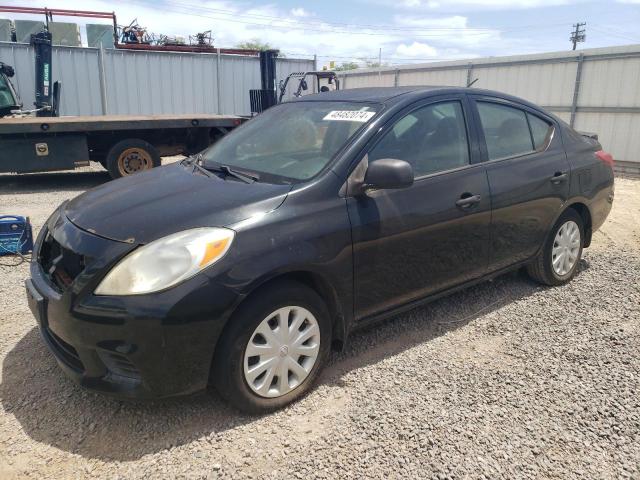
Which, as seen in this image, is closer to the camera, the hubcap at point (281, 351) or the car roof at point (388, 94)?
the hubcap at point (281, 351)

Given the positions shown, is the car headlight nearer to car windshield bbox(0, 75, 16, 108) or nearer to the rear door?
the rear door

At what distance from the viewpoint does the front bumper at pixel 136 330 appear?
2.32 meters

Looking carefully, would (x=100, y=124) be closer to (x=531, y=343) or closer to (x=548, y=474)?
(x=531, y=343)

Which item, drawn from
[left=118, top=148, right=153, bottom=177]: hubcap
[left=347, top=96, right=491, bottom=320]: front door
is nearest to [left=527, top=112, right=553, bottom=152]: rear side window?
[left=347, top=96, right=491, bottom=320]: front door

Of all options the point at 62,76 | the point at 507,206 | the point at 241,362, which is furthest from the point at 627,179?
the point at 62,76

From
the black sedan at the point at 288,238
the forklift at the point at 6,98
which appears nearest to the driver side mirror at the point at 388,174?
the black sedan at the point at 288,238

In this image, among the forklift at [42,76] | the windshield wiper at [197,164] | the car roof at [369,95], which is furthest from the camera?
the forklift at [42,76]

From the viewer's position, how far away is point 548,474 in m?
2.35

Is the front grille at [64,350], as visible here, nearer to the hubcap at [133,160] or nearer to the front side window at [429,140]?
the front side window at [429,140]

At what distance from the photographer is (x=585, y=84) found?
12.9 meters

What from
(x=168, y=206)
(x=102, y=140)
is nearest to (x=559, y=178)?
(x=168, y=206)

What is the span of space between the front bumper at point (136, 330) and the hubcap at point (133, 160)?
778cm

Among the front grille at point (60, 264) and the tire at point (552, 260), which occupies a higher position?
the front grille at point (60, 264)

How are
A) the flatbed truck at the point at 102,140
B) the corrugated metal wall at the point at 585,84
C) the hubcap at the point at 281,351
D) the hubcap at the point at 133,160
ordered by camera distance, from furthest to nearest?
the corrugated metal wall at the point at 585,84 → the hubcap at the point at 133,160 → the flatbed truck at the point at 102,140 → the hubcap at the point at 281,351
